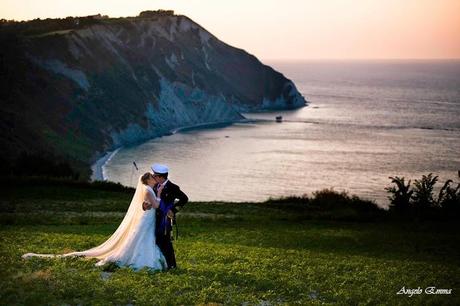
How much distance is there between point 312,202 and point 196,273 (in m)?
31.9

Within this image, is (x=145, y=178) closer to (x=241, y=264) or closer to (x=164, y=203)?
(x=164, y=203)

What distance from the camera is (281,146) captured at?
159 m

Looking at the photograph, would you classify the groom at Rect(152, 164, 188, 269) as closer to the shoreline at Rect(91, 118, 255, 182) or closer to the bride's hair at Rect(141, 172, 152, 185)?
the bride's hair at Rect(141, 172, 152, 185)

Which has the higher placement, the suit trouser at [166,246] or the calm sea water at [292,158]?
the suit trouser at [166,246]

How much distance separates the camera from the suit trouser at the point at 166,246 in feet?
48.4

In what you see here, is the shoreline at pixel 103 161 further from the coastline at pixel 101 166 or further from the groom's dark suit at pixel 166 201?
the groom's dark suit at pixel 166 201

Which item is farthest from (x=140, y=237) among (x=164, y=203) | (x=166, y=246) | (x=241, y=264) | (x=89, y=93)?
(x=89, y=93)

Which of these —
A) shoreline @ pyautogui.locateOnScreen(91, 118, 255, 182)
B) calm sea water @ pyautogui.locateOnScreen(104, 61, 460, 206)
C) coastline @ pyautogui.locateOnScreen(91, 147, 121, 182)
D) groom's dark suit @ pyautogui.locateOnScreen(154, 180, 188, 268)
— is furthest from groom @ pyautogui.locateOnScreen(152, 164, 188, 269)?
coastline @ pyautogui.locateOnScreen(91, 147, 121, 182)

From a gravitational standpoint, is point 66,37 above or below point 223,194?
above

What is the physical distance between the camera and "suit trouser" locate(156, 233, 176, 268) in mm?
14758

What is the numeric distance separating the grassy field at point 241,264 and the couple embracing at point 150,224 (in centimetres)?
47

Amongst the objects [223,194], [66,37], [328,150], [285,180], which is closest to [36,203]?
[223,194]

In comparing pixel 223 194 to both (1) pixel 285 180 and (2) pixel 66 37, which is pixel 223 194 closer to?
(1) pixel 285 180

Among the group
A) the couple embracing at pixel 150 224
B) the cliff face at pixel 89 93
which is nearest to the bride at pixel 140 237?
the couple embracing at pixel 150 224
